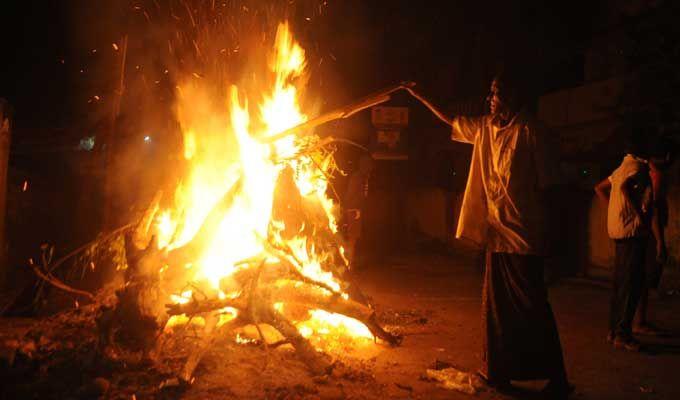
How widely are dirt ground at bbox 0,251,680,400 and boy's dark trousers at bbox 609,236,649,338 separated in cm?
30

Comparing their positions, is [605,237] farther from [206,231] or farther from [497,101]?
[206,231]

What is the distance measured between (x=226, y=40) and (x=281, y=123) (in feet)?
4.79

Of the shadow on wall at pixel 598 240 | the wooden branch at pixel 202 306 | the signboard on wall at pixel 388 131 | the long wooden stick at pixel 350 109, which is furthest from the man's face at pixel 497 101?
the signboard on wall at pixel 388 131

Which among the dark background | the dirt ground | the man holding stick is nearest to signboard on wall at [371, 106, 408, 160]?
the dark background

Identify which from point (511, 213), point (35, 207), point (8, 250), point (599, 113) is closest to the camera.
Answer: point (511, 213)

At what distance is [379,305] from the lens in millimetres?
7648

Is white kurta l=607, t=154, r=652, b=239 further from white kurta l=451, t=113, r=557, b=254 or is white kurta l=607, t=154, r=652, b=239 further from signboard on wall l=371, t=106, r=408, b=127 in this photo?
signboard on wall l=371, t=106, r=408, b=127

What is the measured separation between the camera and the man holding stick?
439 cm

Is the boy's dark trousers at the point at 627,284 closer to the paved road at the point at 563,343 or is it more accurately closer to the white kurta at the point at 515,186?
the paved road at the point at 563,343

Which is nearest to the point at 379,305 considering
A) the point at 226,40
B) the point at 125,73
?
the point at 226,40

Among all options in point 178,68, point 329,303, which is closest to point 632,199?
point 329,303

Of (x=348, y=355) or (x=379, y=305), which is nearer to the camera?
(x=348, y=355)

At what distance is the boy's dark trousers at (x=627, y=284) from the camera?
5.86 metres

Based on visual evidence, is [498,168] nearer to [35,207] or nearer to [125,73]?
[125,73]
